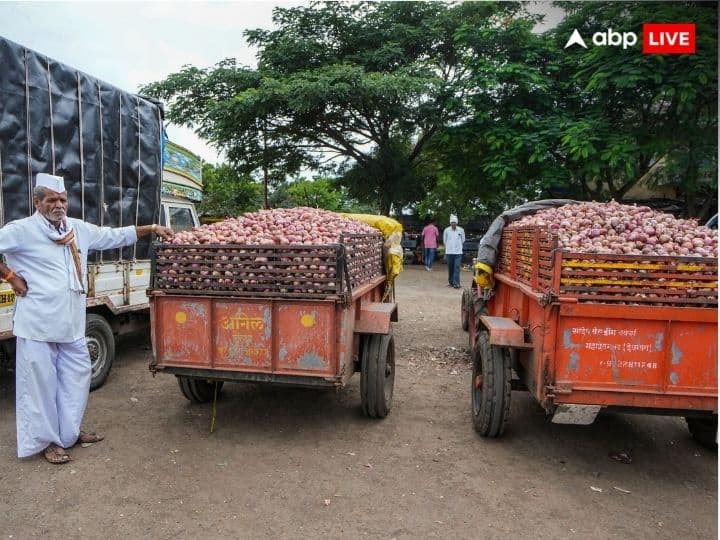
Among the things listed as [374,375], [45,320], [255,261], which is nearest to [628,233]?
[374,375]

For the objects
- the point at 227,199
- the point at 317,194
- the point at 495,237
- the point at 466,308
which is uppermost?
the point at 317,194

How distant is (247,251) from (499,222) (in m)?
2.85

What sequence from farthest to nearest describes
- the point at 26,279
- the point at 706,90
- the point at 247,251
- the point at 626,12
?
1. the point at 626,12
2. the point at 706,90
3. the point at 247,251
4. the point at 26,279

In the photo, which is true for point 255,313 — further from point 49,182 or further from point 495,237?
point 495,237

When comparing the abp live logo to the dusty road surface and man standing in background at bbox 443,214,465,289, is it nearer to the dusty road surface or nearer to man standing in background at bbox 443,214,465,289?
man standing in background at bbox 443,214,465,289

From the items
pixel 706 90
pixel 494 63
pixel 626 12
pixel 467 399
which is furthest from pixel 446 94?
pixel 467 399

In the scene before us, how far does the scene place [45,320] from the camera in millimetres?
3773

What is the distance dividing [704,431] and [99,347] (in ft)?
18.9

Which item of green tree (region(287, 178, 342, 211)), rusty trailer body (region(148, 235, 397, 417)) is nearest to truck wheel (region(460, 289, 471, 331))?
rusty trailer body (region(148, 235, 397, 417))

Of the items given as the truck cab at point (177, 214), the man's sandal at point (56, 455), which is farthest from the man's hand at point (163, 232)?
the truck cab at point (177, 214)

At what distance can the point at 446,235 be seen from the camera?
13617 mm

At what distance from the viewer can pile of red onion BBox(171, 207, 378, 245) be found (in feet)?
14.2

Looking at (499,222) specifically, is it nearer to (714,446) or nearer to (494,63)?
(714,446)

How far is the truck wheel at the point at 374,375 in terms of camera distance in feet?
14.8
